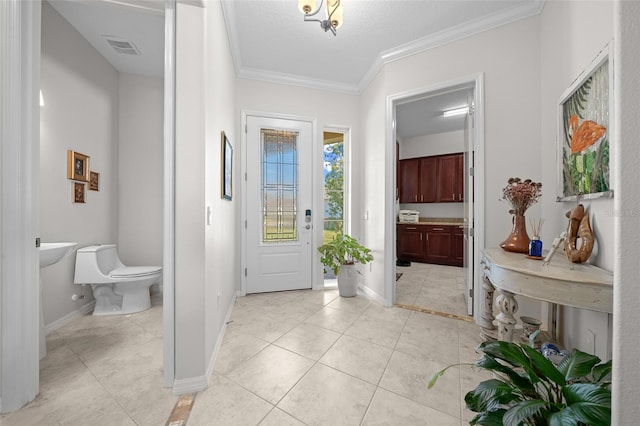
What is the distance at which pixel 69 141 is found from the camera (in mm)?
2488

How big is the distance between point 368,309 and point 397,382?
122cm

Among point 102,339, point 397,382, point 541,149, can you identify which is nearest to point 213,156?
point 102,339

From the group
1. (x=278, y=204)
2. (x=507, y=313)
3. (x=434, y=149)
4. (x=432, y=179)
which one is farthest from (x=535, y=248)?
(x=434, y=149)

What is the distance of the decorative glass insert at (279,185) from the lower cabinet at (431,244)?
317 cm

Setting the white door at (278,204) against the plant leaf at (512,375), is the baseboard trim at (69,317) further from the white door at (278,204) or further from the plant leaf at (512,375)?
the plant leaf at (512,375)

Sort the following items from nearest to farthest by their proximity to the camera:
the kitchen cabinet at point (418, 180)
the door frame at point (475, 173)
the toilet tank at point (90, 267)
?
Answer: the door frame at point (475, 173) < the toilet tank at point (90, 267) < the kitchen cabinet at point (418, 180)

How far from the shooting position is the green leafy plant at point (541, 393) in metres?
0.67

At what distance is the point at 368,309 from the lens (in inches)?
110

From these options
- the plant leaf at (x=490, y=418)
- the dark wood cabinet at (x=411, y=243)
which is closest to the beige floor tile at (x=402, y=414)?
the plant leaf at (x=490, y=418)

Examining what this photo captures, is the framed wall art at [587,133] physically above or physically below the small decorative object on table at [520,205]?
above

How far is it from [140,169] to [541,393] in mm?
4039

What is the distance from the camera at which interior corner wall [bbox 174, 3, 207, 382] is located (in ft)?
4.88

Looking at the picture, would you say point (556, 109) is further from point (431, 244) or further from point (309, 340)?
point (431, 244)

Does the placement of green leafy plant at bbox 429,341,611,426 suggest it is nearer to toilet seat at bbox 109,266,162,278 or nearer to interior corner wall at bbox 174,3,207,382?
interior corner wall at bbox 174,3,207,382
